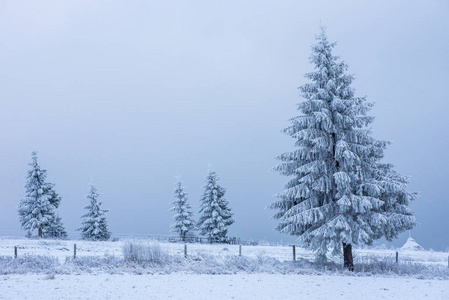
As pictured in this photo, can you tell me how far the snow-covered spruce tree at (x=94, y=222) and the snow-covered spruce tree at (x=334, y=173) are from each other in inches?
1185

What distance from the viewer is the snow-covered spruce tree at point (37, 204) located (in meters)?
43.9

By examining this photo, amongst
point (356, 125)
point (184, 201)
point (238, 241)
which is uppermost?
point (356, 125)

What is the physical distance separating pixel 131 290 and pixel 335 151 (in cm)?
1241

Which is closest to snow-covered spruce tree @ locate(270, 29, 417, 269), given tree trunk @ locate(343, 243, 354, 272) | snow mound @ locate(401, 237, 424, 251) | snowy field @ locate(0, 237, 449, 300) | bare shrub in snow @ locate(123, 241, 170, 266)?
tree trunk @ locate(343, 243, 354, 272)

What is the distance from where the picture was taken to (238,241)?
1896 inches

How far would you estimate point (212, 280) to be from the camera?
663 inches

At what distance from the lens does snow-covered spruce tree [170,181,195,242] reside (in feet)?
155

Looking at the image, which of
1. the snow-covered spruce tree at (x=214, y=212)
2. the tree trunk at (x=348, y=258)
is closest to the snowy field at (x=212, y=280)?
the tree trunk at (x=348, y=258)

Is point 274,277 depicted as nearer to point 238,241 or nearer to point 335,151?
point 335,151

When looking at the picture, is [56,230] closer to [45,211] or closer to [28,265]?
[45,211]

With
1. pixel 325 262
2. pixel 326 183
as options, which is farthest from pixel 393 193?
pixel 325 262

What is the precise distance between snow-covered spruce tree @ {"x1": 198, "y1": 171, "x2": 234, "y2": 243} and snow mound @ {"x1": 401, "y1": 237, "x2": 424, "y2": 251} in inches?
790

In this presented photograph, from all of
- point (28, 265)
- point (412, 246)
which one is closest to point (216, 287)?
point (28, 265)

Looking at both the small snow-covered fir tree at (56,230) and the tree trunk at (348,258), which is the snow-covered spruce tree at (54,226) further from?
the tree trunk at (348,258)
